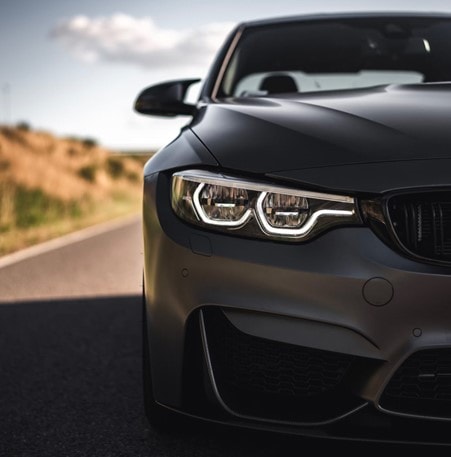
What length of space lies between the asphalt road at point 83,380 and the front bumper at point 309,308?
A: 0.68 ft

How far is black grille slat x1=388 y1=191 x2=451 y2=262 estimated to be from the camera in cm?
232

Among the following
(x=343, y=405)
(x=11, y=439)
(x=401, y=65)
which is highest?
(x=401, y=65)

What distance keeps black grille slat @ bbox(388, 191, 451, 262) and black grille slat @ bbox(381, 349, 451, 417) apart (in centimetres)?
27

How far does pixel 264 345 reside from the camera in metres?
2.43

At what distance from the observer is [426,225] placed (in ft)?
7.66

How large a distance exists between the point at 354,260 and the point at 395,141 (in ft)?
1.46

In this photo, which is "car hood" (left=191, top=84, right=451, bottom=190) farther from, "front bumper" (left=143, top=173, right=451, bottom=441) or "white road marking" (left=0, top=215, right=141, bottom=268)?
"white road marking" (left=0, top=215, right=141, bottom=268)

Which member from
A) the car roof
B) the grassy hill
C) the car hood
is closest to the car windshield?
the car roof

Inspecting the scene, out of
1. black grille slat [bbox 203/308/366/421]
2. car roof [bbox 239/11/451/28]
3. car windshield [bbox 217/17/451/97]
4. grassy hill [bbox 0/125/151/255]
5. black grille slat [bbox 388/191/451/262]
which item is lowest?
grassy hill [bbox 0/125/151/255]

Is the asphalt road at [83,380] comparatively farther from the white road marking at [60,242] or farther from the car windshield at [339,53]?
the car windshield at [339,53]

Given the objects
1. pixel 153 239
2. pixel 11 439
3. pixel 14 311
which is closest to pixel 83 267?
pixel 14 311

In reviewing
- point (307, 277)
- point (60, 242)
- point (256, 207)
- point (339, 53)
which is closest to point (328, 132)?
point (256, 207)

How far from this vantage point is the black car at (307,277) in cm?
228

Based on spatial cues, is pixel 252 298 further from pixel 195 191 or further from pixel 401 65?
pixel 401 65
